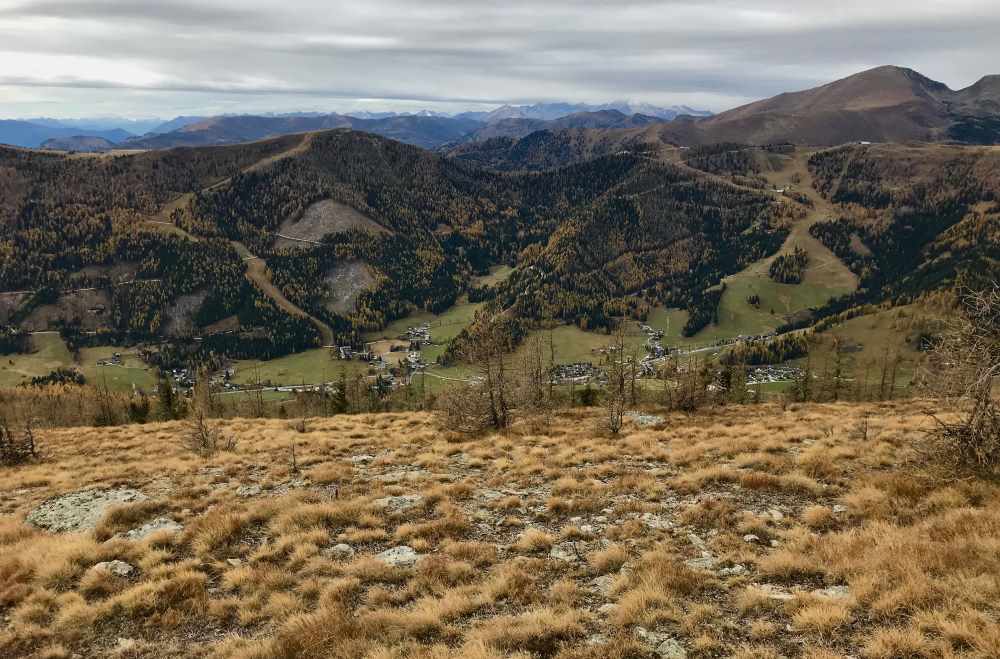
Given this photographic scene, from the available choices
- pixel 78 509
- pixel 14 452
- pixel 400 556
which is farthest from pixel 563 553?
pixel 14 452

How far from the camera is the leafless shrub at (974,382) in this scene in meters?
18.5

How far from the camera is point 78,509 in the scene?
2338 centimetres

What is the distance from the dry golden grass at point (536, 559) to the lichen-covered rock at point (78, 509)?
83 cm

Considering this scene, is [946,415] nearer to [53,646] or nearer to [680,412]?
[680,412]

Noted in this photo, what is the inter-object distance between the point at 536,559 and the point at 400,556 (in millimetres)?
4453

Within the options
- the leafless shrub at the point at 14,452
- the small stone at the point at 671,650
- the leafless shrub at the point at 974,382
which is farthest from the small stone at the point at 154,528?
the leafless shrub at the point at 974,382

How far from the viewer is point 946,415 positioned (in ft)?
123

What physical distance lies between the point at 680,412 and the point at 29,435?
2106 inches

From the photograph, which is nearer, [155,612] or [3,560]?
[155,612]

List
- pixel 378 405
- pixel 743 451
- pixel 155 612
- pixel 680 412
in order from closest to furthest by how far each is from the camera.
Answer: pixel 155 612, pixel 743 451, pixel 680 412, pixel 378 405

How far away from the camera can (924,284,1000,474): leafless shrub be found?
1853cm

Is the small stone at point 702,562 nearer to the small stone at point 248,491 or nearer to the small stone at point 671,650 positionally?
the small stone at point 671,650

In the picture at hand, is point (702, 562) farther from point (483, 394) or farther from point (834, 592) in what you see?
point (483, 394)

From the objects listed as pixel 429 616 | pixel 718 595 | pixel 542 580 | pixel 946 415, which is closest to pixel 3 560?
pixel 429 616
